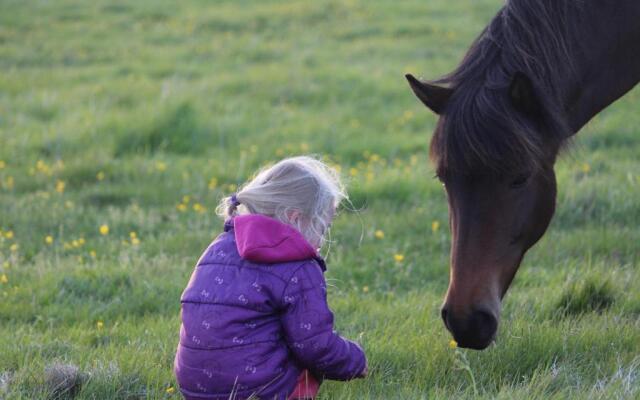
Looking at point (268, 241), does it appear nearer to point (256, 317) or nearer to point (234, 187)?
point (256, 317)

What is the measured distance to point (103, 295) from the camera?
197 inches

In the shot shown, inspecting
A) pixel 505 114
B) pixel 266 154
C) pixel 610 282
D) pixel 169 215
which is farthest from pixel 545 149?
pixel 266 154

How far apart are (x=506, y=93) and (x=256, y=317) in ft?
4.19

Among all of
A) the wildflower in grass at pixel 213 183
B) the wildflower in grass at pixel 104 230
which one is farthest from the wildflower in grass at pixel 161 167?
the wildflower in grass at pixel 104 230

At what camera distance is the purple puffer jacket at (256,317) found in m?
3.07

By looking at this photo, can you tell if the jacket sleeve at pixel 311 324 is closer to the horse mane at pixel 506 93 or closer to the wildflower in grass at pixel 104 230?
the horse mane at pixel 506 93

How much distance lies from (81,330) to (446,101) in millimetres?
2147

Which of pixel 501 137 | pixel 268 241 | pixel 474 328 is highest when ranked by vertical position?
pixel 501 137

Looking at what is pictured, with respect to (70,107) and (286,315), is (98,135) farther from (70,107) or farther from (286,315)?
(286,315)

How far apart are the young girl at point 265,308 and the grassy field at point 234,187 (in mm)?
326

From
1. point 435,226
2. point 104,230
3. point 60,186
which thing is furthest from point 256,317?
point 60,186

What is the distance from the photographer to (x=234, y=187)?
7.17 metres

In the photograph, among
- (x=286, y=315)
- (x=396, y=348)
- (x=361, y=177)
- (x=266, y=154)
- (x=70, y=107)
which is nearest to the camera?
(x=286, y=315)

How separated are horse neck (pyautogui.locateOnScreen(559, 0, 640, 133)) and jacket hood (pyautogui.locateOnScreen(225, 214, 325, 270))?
54.5 inches
